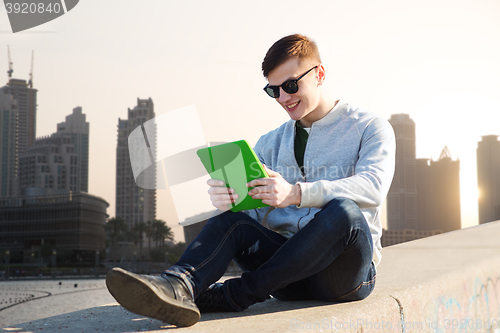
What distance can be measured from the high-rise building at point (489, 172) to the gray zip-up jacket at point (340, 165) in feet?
328

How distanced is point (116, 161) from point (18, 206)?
140 ft

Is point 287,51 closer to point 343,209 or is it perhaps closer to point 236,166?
point 236,166

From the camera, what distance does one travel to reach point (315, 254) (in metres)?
1.50

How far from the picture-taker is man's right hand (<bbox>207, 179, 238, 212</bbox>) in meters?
1.64

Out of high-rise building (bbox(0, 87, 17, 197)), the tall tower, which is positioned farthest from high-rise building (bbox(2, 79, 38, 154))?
the tall tower

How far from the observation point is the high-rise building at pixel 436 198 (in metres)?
109

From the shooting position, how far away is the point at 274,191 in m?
1.49

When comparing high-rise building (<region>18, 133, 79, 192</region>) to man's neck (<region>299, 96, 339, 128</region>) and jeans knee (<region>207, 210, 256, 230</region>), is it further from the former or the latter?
jeans knee (<region>207, 210, 256, 230</region>)

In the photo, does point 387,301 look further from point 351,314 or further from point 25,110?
point 25,110

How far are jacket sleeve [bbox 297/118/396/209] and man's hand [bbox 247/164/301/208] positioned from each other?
39 millimetres

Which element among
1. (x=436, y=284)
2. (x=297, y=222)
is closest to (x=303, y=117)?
(x=297, y=222)

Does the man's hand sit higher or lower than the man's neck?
lower

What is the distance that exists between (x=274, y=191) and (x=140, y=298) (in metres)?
0.55

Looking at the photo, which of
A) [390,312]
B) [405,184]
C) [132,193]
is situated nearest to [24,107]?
[132,193]
